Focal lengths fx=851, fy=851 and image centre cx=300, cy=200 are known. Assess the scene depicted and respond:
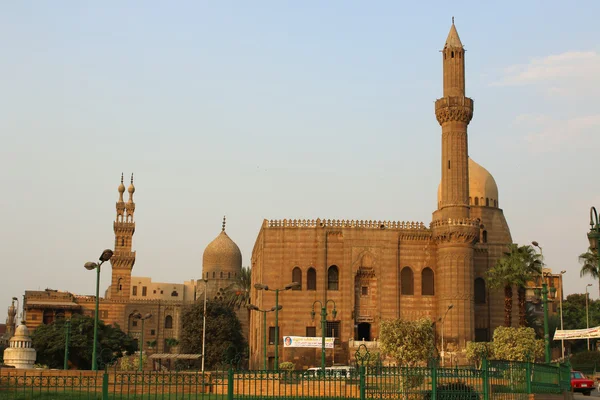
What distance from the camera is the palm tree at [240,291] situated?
78312 mm

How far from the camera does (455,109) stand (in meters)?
53.8

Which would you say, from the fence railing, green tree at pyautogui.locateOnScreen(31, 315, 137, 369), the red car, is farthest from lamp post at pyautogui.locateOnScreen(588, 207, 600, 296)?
green tree at pyautogui.locateOnScreen(31, 315, 137, 369)

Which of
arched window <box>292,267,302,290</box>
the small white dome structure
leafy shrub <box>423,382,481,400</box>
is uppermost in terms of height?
arched window <box>292,267,302,290</box>

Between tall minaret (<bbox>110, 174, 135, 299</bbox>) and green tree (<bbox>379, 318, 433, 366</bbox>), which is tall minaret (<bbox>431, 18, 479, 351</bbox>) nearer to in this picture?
green tree (<bbox>379, 318, 433, 366</bbox>)

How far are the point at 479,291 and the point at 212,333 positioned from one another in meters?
21.3

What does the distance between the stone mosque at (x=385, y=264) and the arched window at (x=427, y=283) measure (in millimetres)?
64

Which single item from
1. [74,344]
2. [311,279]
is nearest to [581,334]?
[311,279]

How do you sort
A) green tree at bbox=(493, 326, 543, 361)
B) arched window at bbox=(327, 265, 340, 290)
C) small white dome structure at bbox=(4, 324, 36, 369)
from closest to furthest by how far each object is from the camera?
small white dome structure at bbox=(4, 324, 36, 369), green tree at bbox=(493, 326, 543, 361), arched window at bbox=(327, 265, 340, 290)

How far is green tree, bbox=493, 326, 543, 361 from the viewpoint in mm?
44075

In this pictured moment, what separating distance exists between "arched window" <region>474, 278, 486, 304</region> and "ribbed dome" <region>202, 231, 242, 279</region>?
39269mm

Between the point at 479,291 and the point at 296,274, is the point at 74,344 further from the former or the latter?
the point at 479,291

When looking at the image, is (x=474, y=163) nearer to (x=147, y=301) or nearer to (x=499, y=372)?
(x=147, y=301)

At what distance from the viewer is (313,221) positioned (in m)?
54.7

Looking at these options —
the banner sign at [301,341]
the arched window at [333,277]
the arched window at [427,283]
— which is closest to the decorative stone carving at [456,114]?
the arched window at [427,283]
